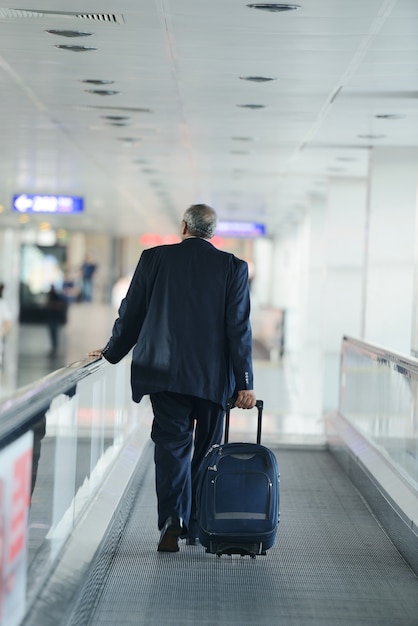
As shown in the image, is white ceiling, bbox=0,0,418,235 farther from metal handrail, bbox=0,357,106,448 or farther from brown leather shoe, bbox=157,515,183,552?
brown leather shoe, bbox=157,515,183,552

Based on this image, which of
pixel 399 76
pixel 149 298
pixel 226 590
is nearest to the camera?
pixel 226 590

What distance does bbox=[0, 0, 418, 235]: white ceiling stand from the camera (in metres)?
6.46

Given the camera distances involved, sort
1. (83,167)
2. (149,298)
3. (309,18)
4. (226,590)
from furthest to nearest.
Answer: (83,167), (309,18), (149,298), (226,590)

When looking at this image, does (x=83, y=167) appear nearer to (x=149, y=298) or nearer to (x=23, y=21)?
(x=23, y=21)

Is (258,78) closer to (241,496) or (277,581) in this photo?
(241,496)

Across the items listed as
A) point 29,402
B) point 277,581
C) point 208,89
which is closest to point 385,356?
point 277,581

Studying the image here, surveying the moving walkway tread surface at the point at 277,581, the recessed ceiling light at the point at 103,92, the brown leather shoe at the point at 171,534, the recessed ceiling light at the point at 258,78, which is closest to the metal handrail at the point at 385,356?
the moving walkway tread surface at the point at 277,581

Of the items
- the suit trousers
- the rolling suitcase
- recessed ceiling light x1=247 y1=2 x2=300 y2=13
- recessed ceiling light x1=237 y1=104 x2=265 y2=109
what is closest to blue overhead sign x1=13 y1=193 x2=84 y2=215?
recessed ceiling light x1=237 y1=104 x2=265 y2=109

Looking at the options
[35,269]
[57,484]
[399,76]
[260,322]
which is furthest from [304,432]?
[35,269]

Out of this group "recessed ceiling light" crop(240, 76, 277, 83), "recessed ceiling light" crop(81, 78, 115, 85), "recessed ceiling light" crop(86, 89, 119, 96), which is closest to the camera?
"recessed ceiling light" crop(240, 76, 277, 83)

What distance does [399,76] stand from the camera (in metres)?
8.05

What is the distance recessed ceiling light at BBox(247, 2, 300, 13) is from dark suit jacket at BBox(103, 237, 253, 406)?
1.54 meters

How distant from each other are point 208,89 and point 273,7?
118 inches

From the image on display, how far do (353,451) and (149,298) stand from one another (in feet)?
11.2
